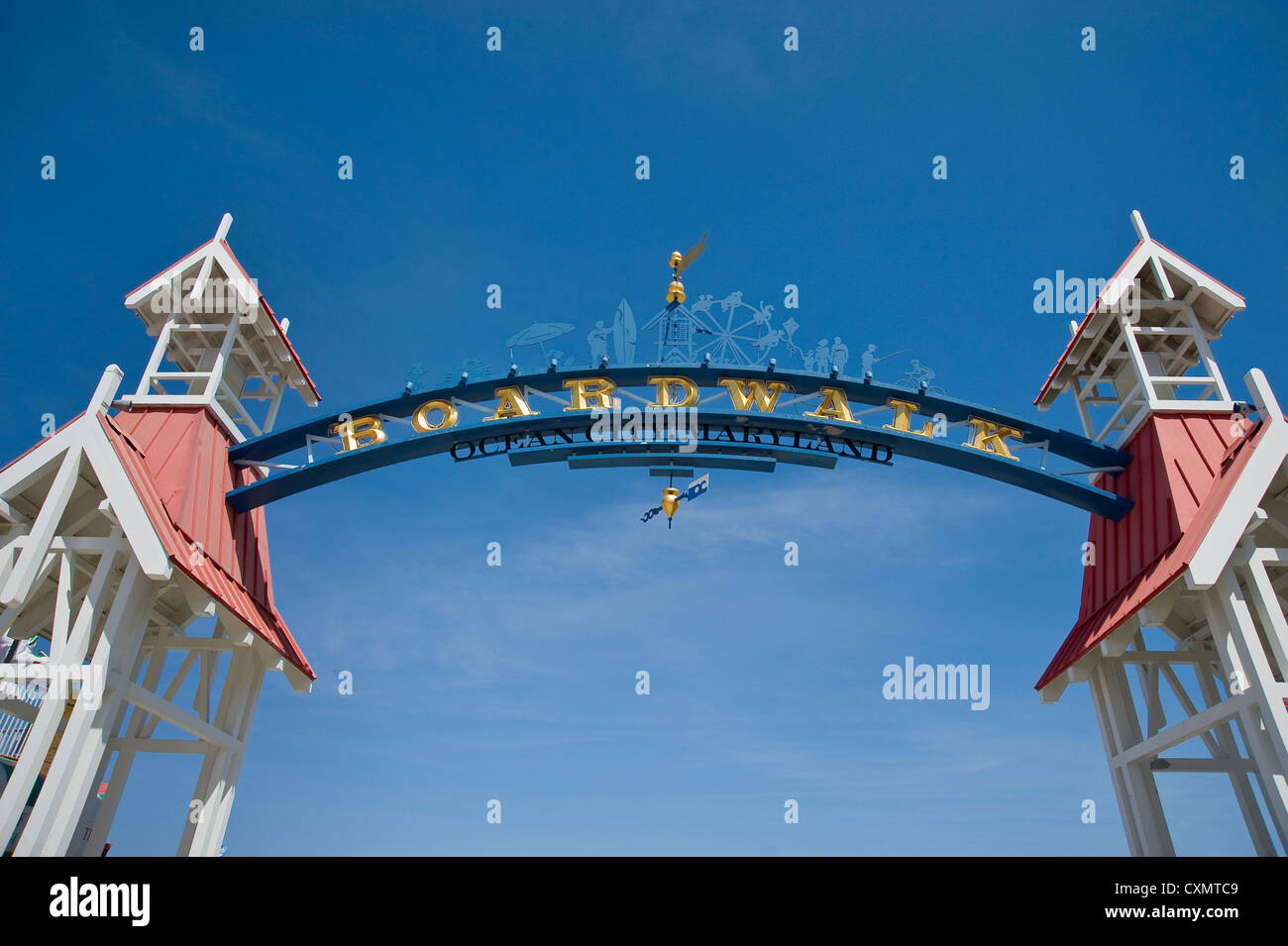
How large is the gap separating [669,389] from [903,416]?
382 cm

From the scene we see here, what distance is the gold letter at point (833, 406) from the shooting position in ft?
43.9

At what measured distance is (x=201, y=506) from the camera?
12.2 meters

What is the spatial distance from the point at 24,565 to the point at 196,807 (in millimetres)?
4643

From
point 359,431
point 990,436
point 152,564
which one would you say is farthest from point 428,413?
point 990,436

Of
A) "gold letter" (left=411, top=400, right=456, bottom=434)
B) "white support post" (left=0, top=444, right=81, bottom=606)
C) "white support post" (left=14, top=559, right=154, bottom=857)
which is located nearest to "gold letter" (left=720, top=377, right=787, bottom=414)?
"gold letter" (left=411, top=400, right=456, bottom=434)

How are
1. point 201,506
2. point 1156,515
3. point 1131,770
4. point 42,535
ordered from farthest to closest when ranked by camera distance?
point 201,506, point 1131,770, point 1156,515, point 42,535

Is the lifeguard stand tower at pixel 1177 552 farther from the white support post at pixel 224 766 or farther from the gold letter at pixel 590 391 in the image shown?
the white support post at pixel 224 766

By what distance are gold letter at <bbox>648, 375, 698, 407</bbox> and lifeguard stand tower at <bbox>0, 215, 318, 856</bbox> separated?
6904mm

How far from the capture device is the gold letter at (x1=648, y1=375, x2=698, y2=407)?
13617mm

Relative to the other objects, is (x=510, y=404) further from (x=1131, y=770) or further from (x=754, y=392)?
(x=1131, y=770)

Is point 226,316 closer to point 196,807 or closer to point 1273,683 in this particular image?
point 196,807

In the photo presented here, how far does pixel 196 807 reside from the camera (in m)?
12.3

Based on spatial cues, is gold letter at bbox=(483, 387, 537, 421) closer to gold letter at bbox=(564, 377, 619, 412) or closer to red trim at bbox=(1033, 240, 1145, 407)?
gold letter at bbox=(564, 377, 619, 412)
